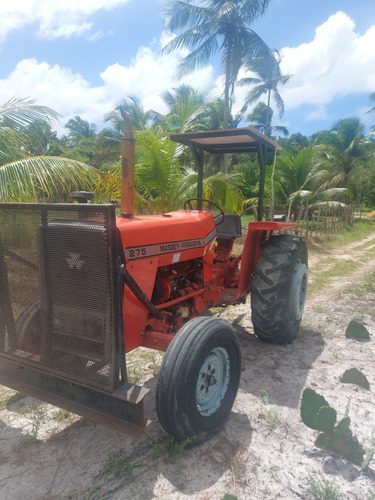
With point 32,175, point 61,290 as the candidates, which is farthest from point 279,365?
point 32,175

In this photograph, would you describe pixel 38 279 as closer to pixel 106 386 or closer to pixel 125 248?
pixel 125 248

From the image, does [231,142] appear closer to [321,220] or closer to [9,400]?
[9,400]

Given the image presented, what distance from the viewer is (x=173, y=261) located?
9.71ft

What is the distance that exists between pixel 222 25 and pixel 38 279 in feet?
60.9

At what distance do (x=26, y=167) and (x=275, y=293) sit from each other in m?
4.11

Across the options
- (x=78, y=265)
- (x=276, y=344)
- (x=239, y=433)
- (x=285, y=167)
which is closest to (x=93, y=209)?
(x=78, y=265)

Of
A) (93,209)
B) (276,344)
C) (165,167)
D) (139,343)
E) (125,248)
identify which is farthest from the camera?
(165,167)

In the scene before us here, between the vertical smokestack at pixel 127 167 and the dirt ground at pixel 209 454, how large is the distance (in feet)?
5.12

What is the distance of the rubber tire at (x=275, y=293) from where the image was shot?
3586 millimetres

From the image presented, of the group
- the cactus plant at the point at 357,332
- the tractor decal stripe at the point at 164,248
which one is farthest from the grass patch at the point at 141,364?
the cactus plant at the point at 357,332

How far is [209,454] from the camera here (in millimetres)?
2297

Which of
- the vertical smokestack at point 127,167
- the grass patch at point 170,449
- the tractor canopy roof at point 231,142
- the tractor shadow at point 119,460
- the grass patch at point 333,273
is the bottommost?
the grass patch at point 333,273

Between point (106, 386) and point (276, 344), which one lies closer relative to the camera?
point (106, 386)

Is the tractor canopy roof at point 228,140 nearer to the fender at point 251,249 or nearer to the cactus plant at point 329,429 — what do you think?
the fender at point 251,249
